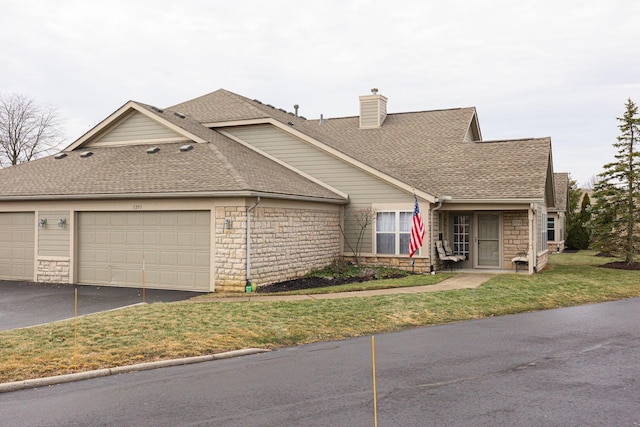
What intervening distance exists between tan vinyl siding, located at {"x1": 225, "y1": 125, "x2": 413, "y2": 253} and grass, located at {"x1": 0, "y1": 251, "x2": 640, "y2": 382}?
4310 mm

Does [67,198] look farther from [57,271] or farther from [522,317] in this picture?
[522,317]

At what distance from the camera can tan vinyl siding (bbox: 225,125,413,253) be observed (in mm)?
19062

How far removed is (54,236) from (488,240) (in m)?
14.6

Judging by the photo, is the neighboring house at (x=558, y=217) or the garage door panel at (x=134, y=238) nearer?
the garage door panel at (x=134, y=238)

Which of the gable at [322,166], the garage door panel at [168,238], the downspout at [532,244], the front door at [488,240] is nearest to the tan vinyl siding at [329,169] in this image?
the gable at [322,166]

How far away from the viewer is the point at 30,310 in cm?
1223

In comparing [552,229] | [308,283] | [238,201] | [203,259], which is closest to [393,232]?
[308,283]

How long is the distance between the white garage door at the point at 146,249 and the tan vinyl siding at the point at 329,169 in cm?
557

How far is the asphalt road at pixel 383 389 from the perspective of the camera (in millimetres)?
5766

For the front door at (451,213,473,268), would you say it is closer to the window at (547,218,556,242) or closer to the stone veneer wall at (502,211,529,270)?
the stone veneer wall at (502,211,529,270)

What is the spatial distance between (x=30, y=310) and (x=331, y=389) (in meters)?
8.53

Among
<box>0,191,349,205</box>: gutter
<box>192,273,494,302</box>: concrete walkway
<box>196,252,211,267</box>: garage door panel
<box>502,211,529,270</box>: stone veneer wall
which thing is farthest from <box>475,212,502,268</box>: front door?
<box>196,252,211,267</box>: garage door panel

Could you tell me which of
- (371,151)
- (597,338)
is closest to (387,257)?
(371,151)

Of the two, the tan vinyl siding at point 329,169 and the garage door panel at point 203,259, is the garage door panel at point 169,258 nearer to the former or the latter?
the garage door panel at point 203,259
